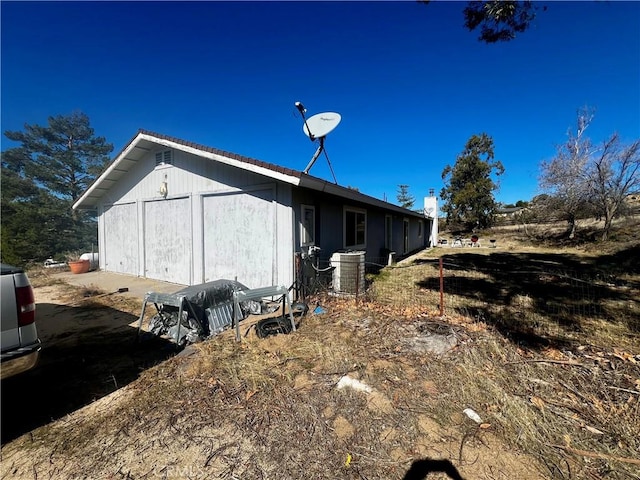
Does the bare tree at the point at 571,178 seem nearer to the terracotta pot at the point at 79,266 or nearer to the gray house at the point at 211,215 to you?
the gray house at the point at 211,215

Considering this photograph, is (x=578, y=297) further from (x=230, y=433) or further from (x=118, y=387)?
(x=118, y=387)

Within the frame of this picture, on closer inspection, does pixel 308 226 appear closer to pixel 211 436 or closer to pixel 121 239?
pixel 211 436

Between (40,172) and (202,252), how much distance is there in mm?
21798

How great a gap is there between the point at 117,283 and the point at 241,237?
192 inches

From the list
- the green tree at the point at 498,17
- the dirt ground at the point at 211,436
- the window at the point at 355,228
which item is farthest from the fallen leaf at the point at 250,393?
the green tree at the point at 498,17

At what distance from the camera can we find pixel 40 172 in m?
19.4

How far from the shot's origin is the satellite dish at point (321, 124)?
7082mm

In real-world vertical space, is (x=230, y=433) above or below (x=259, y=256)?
below

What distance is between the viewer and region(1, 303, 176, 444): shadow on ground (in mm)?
2537

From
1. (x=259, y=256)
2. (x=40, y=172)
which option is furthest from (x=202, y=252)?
(x=40, y=172)

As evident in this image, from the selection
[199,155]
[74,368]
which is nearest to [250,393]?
[74,368]

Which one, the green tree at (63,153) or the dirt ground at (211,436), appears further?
the green tree at (63,153)

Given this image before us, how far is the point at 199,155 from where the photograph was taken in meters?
6.37

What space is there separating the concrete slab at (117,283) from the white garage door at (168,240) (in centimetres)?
29
